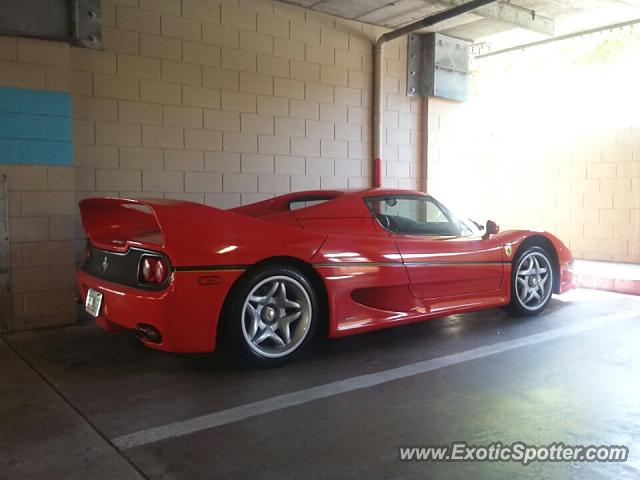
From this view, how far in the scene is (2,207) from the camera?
4832 mm

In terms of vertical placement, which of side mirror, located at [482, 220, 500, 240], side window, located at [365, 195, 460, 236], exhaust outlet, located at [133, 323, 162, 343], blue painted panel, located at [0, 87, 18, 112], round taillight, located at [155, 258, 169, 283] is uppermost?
blue painted panel, located at [0, 87, 18, 112]

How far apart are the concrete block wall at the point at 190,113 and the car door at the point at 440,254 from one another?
201 cm

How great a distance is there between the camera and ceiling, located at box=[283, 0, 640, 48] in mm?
6566

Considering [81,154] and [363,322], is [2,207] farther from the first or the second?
[363,322]

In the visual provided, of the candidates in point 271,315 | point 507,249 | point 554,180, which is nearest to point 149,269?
point 271,315

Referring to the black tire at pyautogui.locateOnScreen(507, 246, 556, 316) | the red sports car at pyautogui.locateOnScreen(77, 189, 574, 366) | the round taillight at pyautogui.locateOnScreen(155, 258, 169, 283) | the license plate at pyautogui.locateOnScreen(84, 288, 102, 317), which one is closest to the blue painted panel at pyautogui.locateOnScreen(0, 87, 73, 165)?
the red sports car at pyautogui.locateOnScreen(77, 189, 574, 366)

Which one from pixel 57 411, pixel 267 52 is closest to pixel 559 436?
pixel 57 411

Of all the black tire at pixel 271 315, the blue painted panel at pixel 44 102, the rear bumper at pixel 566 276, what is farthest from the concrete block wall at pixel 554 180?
the blue painted panel at pixel 44 102

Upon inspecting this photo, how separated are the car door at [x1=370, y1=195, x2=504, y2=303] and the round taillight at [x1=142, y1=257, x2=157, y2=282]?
1.85 m

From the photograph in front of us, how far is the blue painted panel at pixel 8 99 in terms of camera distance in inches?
189

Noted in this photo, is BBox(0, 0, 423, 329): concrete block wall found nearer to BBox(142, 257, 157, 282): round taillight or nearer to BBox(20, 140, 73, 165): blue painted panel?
BBox(20, 140, 73, 165): blue painted panel

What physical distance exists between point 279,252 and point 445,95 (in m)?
5.09

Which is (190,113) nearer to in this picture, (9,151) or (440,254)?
(9,151)

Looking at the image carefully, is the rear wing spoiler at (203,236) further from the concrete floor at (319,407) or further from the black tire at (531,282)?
the black tire at (531,282)
